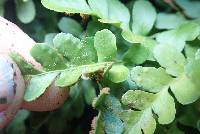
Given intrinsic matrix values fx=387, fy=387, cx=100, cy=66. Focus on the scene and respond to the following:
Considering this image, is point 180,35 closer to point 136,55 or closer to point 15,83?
point 136,55

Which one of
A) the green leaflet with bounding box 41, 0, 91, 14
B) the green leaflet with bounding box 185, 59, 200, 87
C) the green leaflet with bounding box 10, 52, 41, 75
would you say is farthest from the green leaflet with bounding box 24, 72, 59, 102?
the green leaflet with bounding box 185, 59, 200, 87

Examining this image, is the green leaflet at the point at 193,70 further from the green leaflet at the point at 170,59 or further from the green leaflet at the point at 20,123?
the green leaflet at the point at 20,123

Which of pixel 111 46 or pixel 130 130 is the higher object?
pixel 111 46

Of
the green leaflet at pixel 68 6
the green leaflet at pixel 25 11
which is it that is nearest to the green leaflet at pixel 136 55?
the green leaflet at pixel 68 6

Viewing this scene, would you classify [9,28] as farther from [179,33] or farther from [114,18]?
[179,33]

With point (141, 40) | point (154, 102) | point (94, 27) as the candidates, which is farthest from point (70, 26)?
point (154, 102)

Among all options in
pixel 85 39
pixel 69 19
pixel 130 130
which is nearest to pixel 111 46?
pixel 85 39
